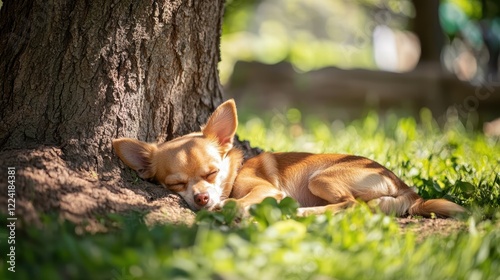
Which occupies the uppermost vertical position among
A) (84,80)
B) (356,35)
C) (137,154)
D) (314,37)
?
(356,35)

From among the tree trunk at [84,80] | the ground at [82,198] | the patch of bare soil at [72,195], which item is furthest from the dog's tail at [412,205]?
the tree trunk at [84,80]

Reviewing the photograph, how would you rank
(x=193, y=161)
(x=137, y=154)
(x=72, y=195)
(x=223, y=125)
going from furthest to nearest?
(x=223, y=125), (x=193, y=161), (x=137, y=154), (x=72, y=195)

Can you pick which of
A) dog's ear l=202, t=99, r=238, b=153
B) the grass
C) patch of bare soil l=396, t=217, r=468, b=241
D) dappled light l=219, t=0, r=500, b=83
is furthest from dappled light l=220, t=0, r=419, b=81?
the grass

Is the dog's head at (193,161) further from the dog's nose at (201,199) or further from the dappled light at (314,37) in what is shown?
the dappled light at (314,37)

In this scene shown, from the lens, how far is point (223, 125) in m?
5.48

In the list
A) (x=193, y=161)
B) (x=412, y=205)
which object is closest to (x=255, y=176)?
(x=193, y=161)

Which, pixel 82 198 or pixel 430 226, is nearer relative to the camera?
pixel 82 198

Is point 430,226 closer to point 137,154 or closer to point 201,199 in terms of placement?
point 201,199

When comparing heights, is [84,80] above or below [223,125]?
above

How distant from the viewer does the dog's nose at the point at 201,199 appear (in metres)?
4.88

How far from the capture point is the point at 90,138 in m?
4.80

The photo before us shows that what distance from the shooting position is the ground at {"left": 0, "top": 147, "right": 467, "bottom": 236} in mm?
4066

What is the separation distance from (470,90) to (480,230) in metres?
8.27

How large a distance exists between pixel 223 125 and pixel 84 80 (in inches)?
46.3
